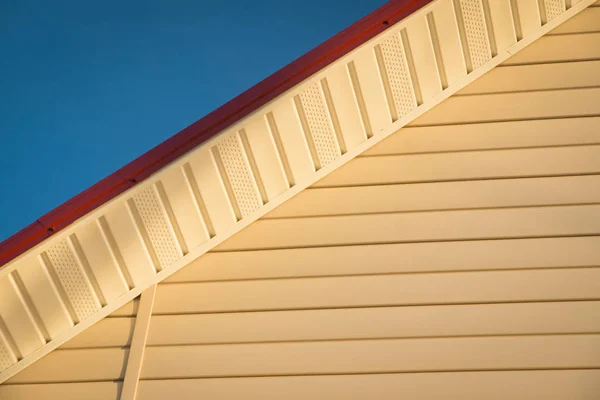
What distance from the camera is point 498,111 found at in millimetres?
3342

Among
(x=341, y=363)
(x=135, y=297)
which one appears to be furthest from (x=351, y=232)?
(x=135, y=297)

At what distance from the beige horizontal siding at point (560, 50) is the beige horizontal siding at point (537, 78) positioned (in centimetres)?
3

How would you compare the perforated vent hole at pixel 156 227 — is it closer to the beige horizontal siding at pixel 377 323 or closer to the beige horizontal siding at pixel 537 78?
the beige horizontal siding at pixel 377 323

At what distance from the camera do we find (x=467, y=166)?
3.21m

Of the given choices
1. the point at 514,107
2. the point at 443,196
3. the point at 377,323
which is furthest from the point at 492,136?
the point at 377,323

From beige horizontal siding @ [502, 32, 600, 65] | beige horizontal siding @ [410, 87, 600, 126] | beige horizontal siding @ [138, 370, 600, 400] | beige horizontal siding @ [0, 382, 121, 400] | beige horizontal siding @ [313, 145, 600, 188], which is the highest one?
beige horizontal siding @ [502, 32, 600, 65]

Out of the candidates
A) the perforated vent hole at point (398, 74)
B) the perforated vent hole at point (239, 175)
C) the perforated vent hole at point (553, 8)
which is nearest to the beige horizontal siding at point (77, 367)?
the perforated vent hole at point (239, 175)

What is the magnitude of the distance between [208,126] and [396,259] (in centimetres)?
107

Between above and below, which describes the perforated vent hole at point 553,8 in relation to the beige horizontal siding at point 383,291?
above

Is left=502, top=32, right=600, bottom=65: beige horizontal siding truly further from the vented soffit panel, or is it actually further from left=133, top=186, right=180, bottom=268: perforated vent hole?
left=133, top=186, right=180, bottom=268: perforated vent hole

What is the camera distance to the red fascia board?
2826 mm

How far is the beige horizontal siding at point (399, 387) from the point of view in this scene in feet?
8.46

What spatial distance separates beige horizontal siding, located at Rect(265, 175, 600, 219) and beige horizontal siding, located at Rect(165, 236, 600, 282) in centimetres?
20

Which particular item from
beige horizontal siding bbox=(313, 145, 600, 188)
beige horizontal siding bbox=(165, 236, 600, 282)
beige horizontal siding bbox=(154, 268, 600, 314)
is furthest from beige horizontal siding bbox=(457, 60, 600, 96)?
beige horizontal siding bbox=(154, 268, 600, 314)
